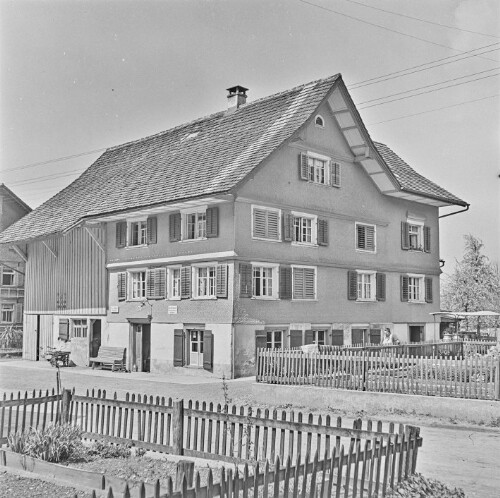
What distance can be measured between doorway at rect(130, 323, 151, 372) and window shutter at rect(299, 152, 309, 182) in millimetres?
8690

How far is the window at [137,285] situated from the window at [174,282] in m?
1.87

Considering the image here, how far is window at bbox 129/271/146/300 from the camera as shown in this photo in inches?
1174

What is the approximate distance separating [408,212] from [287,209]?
8856 millimetres

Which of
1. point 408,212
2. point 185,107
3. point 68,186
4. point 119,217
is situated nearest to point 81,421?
point 185,107

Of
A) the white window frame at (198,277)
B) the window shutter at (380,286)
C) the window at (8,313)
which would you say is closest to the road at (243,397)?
the white window frame at (198,277)

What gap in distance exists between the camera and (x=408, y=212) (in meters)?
34.8

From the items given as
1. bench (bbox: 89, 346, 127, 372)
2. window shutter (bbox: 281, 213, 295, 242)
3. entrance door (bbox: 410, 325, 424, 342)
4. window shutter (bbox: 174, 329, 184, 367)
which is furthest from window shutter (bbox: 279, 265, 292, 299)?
entrance door (bbox: 410, 325, 424, 342)

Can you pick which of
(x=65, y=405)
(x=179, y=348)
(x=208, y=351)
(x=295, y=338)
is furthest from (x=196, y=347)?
(x=65, y=405)

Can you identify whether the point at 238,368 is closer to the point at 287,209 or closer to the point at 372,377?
the point at 287,209

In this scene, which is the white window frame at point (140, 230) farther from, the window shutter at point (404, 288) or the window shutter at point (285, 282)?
the window shutter at point (404, 288)

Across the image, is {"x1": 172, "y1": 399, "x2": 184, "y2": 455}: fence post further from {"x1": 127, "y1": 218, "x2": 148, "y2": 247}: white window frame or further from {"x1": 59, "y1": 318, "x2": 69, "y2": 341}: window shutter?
{"x1": 59, "y1": 318, "x2": 69, "y2": 341}: window shutter

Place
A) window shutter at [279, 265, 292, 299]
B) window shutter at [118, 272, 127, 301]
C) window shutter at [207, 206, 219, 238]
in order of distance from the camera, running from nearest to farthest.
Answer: window shutter at [207, 206, 219, 238], window shutter at [279, 265, 292, 299], window shutter at [118, 272, 127, 301]

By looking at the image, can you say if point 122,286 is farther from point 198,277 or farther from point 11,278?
point 11,278

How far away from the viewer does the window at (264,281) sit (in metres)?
27.0
